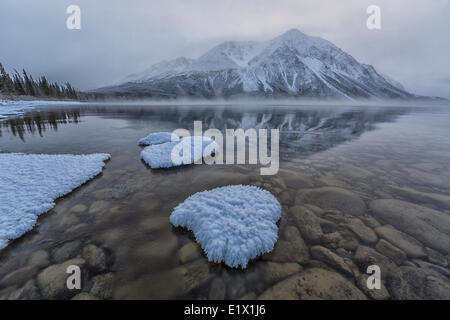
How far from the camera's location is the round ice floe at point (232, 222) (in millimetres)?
3908

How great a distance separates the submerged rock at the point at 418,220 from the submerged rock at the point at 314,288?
109 inches

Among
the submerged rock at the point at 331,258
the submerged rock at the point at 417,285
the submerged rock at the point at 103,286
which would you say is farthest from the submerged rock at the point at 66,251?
the submerged rock at the point at 417,285

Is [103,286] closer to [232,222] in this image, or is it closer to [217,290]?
[217,290]

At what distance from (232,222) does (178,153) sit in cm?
671

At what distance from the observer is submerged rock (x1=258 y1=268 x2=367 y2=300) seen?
3207mm

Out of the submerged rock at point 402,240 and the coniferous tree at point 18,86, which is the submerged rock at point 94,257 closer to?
the submerged rock at point 402,240

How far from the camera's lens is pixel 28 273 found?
352 cm

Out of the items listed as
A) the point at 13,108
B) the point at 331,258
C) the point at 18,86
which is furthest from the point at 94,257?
the point at 18,86

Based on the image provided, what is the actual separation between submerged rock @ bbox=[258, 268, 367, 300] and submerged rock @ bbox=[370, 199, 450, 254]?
2.78 metres

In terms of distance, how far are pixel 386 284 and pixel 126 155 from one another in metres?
12.4

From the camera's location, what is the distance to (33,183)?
6617 millimetres

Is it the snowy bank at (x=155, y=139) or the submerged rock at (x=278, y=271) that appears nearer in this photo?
the submerged rock at (x=278, y=271)

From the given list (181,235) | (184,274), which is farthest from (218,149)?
(184,274)
